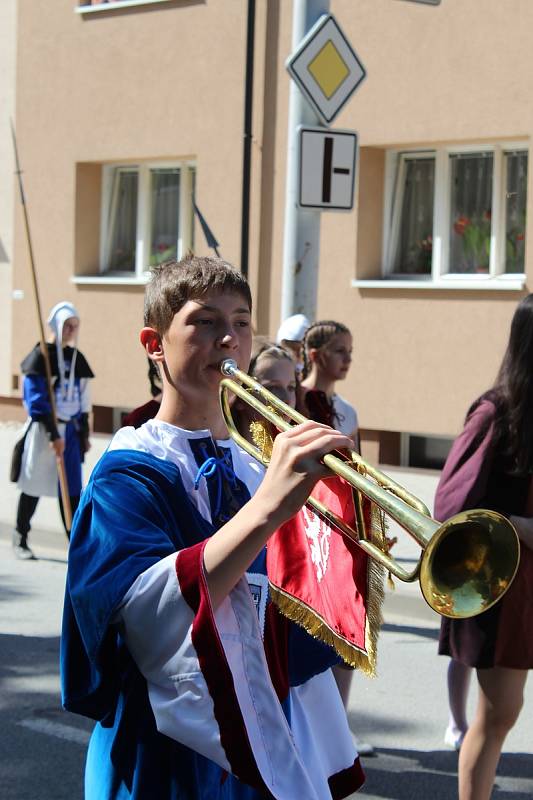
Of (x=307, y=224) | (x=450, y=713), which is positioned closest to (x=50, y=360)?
(x=307, y=224)

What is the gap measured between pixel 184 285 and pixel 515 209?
10.9 meters

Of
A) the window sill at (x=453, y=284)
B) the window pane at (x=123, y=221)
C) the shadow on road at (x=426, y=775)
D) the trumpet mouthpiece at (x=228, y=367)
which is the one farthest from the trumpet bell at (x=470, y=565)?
the window pane at (x=123, y=221)

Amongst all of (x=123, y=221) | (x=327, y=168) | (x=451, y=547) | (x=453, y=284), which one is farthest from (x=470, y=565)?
(x=123, y=221)

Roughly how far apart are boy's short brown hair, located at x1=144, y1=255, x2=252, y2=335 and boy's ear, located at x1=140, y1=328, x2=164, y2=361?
1cm

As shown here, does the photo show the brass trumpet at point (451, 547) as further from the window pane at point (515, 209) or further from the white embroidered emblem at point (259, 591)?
the window pane at point (515, 209)

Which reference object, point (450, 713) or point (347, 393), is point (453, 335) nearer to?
point (347, 393)

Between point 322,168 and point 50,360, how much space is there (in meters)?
2.63

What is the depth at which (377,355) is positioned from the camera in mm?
13562

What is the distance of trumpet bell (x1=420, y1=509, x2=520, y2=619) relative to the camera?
6.39ft

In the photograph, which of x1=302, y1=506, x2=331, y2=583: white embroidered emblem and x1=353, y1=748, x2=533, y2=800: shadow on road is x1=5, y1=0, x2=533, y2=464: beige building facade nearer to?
x1=353, y1=748, x2=533, y2=800: shadow on road

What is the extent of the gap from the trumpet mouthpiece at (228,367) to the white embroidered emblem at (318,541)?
0.31 metres

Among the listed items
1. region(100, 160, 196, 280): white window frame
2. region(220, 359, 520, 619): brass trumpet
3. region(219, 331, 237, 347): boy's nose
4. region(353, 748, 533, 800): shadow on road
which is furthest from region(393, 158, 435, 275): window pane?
region(220, 359, 520, 619): brass trumpet

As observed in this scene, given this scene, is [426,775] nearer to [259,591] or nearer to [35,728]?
[35,728]

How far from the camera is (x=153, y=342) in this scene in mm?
2557
